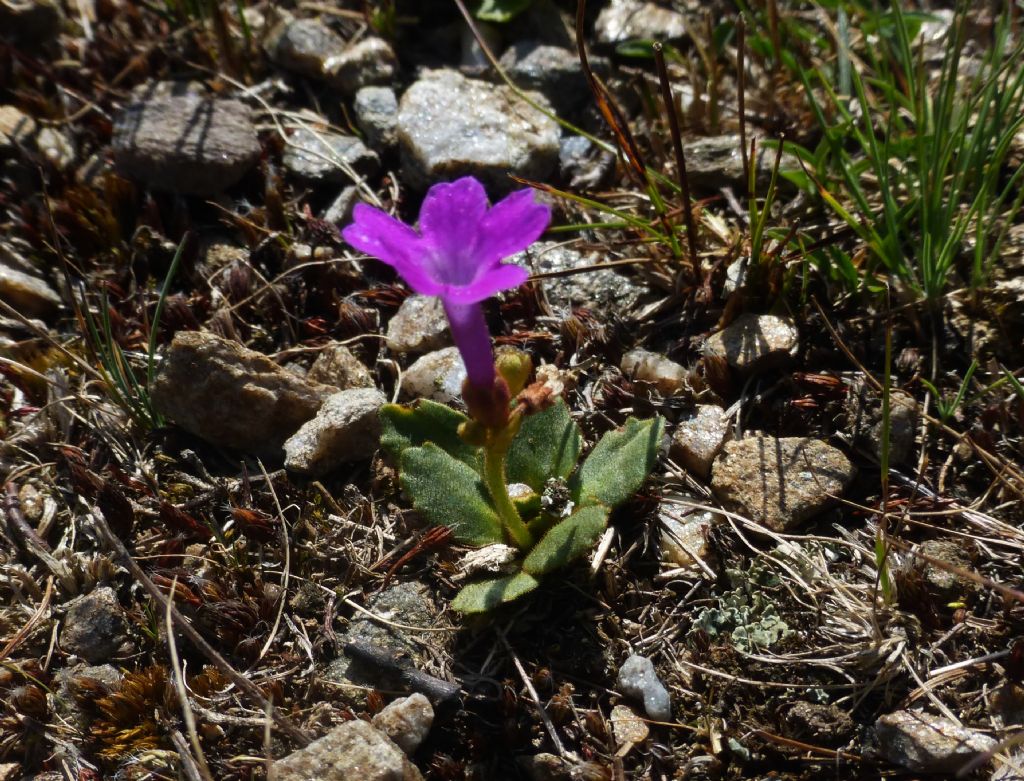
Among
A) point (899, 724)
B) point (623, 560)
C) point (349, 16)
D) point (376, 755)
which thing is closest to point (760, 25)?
point (349, 16)

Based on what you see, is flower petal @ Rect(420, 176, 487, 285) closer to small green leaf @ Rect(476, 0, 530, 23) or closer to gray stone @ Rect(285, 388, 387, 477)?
gray stone @ Rect(285, 388, 387, 477)

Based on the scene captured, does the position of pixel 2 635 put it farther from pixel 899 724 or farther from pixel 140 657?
pixel 899 724

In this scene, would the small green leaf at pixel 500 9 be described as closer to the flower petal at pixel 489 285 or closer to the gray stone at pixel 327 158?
the gray stone at pixel 327 158

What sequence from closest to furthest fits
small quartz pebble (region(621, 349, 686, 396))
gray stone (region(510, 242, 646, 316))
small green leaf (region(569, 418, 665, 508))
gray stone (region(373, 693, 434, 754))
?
gray stone (region(373, 693, 434, 754)) < small green leaf (region(569, 418, 665, 508)) < small quartz pebble (region(621, 349, 686, 396)) < gray stone (region(510, 242, 646, 316))

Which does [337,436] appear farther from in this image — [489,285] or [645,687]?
[645,687]

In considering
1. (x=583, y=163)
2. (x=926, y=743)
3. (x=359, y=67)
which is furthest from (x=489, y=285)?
(x=359, y=67)

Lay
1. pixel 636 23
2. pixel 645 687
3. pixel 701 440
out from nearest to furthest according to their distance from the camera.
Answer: pixel 645 687 → pixel 701 440 → pixel 636 23

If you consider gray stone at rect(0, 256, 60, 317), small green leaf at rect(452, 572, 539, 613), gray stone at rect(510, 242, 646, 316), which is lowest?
small green leaf at rect(452, 572, 539, 613)

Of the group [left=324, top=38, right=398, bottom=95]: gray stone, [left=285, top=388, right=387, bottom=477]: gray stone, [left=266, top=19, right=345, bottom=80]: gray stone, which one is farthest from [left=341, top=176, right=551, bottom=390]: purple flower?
[left=266, top=19, right=345, bottom=80]: gray stone
